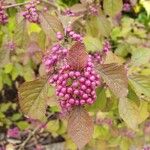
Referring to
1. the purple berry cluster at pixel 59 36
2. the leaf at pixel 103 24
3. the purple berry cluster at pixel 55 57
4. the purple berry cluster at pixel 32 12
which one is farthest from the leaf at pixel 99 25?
the purple berry cluster at pixel 55 57

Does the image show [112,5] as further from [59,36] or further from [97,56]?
[59,36]

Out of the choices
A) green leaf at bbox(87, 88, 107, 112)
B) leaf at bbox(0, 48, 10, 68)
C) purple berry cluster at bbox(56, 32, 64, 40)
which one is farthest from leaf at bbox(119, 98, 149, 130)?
leaf at bbox(0, 48, 10, 68)

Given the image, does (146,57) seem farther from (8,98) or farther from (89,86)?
(8,98)

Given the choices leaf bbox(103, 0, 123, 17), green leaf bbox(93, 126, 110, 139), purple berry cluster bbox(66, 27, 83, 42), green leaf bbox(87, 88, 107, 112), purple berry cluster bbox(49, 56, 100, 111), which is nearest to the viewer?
purple berry cluster bbox(49, 56, 100, 111)

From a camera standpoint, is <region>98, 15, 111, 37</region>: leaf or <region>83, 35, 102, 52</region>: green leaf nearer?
<region>83, 35, 102, 52</region>: green leaf

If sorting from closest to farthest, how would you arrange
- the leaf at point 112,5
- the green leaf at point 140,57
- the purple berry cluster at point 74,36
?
1. the purple berry cluster at point 74,36
2. the green leaf at point 140,57
3. the leaf at point 112,5

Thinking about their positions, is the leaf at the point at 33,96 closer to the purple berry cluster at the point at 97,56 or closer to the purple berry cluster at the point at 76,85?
the purple berry cluster at the point at 76,85

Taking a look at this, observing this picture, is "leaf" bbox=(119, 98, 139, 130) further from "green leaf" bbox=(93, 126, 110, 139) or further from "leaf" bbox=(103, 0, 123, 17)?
"green leaf" bbox=(93, 126, 110, 139)
